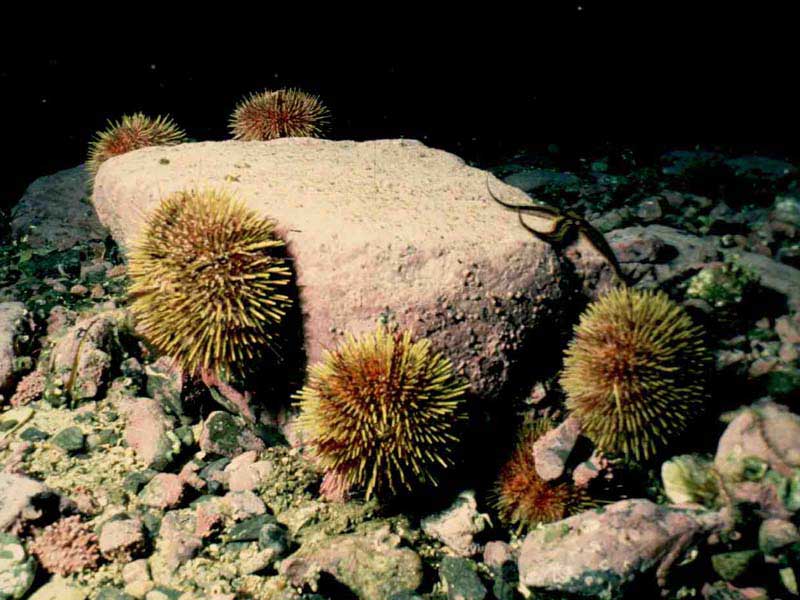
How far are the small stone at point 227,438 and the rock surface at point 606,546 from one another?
6.20 ft

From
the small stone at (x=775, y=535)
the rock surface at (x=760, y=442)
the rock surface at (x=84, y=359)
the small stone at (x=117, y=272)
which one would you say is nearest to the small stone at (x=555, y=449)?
the rock surface at (x=760, y=442)

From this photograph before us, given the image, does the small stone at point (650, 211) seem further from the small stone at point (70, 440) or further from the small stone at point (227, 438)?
the small stone at point (70, 440)

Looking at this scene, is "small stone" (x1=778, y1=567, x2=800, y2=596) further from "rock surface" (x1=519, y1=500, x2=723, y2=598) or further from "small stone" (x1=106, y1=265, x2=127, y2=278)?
"small stone" (x1=106, y1=265, x2=127, y2=278)

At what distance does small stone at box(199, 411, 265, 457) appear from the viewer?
3621 millimetres

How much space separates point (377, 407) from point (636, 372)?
54.9 inches

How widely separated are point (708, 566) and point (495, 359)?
5.02 ft

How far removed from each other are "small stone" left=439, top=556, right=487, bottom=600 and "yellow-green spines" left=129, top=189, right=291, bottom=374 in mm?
1606

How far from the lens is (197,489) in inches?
133

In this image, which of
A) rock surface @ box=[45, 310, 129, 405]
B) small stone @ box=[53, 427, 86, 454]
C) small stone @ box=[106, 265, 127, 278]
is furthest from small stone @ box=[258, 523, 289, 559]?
small stone @ box=[106, 265, 127, 278]

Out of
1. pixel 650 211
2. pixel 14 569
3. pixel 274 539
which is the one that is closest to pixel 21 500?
pixel 14 569

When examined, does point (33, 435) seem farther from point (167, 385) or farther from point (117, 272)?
point (117, 272)

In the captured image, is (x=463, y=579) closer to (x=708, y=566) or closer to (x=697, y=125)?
(x=708, y=566)

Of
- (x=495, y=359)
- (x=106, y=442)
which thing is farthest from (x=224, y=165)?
(x=495, y=359)

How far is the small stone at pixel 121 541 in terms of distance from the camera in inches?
115
